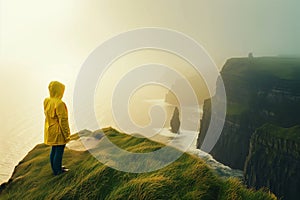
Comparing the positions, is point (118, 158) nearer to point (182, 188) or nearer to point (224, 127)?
point (182, 188)

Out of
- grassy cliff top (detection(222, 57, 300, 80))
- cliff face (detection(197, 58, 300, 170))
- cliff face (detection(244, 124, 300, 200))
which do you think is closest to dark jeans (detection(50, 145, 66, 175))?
cliff face (detection(244, 124, 300, 200))

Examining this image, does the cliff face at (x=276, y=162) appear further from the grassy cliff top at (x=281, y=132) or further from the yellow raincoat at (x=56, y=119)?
the yellow raincoat at (x=56, y=119)

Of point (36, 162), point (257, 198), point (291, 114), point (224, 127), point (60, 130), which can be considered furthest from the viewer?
point (224, 127)

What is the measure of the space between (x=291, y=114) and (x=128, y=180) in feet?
306

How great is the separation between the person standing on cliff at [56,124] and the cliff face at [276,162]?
208 feet

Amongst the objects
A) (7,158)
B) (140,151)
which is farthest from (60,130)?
(7,158)

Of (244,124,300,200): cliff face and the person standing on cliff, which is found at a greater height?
the person standing on cliff

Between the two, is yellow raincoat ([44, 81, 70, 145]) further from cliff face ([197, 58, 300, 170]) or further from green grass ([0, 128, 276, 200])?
cliff face ([197, 58, 300, 170])

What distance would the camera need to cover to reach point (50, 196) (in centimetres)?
950

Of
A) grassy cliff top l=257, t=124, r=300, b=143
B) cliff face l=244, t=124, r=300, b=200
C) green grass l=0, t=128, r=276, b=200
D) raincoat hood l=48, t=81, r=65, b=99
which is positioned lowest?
cliff face l=244, t=124, r=300, b=200

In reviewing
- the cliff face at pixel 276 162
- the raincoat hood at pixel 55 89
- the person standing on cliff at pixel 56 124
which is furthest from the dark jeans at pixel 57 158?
the cliff face at pixel 276 162

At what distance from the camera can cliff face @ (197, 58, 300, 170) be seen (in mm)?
91812

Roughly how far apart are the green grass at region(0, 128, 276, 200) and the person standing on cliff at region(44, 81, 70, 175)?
692 mm

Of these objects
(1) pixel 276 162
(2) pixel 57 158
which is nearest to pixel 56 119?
(2) pixel 57 158
